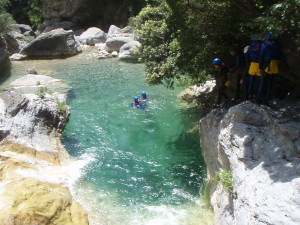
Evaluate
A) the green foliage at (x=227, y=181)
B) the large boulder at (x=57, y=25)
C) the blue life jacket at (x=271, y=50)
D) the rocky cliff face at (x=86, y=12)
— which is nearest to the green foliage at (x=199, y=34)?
the blue life jacket at (x=271, y=50)

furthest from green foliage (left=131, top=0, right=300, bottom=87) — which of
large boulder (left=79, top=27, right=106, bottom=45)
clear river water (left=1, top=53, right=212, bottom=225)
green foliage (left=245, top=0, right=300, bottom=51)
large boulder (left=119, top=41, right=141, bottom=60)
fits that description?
large boulder (left=79, top=27, right=106, bottom=45)

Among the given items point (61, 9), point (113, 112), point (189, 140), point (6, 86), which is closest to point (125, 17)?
point (61, 9)

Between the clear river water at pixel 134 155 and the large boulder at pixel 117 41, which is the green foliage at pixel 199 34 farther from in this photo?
the large boulder at pixel 117 41

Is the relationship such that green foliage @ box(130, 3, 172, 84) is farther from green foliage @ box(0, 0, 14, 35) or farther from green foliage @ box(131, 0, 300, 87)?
green foliage @ box(0, 0, 14, 35)

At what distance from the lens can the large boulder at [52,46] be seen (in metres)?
30.9

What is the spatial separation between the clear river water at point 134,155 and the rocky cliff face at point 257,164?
1.56m

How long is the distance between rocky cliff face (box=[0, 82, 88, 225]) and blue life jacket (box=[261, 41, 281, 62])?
23.9 feet

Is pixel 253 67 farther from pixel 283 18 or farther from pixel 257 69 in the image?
pixel 283 18

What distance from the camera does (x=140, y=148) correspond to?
1355 cm

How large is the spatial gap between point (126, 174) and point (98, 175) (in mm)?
1087

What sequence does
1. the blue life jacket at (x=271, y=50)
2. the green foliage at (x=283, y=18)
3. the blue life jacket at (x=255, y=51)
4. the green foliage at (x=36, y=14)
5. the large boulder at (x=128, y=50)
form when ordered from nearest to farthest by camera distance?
the green foliage at (x=283, y=18) → the blue life jacket at (x=271, y=50) → the blue life jacket at (x=255, y=51) → the large boulder at (x=128, y=50) → the green foliage at (x=36, y=14)

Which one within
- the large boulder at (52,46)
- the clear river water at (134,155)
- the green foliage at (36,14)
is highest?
the green foliage at (36,14)

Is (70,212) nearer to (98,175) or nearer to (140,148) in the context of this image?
(98,175)

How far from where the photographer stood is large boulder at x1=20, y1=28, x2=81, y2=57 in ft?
101
